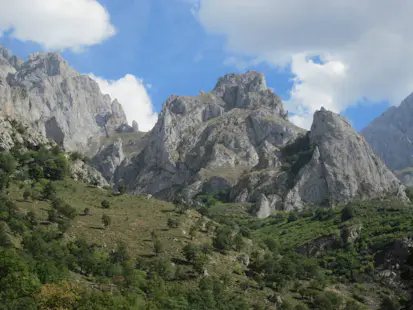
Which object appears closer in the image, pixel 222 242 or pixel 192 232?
pixel 222 242

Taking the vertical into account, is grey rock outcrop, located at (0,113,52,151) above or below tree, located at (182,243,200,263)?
above

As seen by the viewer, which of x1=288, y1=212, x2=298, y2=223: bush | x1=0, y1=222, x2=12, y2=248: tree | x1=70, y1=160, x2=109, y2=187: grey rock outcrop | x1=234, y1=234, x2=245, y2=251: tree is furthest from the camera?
x1=288, y1=212, x2=298, y2=223: bush

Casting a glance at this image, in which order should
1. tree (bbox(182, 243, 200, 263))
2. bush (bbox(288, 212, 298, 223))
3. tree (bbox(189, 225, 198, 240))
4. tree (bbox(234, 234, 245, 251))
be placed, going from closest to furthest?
tree (bbox(182, 243, 200, 263))
tree (bbox(189, 225, 198, 240))
tree (bbox(234, 234, 245, 251))
bush (bbox(288, 212, 298, 223))

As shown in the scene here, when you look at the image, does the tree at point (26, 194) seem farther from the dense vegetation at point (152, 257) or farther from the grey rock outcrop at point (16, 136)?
the grey rock outcrop at point (16, 136)

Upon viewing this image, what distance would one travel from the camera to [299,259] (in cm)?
11469

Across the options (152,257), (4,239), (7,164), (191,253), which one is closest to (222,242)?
(191,253)

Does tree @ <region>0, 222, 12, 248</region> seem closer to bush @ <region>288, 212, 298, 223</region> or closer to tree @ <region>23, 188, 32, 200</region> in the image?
tree @ <region>23, 188, 32, 200</region>

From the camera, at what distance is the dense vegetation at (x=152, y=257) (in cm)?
6025

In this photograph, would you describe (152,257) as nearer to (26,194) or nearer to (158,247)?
(158,247)

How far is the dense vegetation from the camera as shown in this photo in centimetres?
6025

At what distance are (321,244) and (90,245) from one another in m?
83.9

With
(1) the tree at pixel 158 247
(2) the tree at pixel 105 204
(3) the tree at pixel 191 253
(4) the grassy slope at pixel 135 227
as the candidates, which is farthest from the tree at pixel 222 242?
(2) the tree at pixel 105 204

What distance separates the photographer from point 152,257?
281ft

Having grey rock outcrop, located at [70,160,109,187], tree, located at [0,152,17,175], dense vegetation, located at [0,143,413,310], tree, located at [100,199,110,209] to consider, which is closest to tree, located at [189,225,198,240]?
dense vegetation, located at [0,143,413,310]
